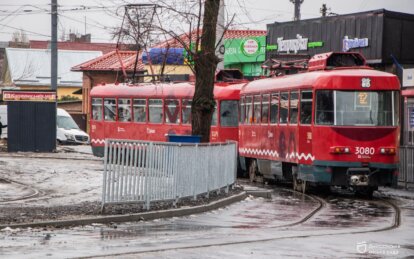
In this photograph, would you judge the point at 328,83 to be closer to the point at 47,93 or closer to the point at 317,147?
the point at 317,147

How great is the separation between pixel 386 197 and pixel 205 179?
6.55m

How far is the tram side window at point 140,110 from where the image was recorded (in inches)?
1510

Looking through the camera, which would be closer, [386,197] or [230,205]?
[230,205]

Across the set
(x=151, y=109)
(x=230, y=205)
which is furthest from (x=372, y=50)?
(x=230, y=205)

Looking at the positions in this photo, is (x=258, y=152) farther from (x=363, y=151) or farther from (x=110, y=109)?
(x=110, y=109)

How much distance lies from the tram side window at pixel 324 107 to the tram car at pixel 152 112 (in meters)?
8.90

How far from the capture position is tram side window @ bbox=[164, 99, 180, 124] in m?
36.5

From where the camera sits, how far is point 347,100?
25.9 meters

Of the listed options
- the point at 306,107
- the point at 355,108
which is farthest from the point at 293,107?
the point at 355,108

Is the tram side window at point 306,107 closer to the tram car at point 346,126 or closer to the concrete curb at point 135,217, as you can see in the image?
the tram car at point 346,126

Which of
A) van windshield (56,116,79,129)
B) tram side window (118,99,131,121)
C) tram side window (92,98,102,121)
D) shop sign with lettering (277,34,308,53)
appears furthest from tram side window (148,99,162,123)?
van windshield (56,116,79,129)

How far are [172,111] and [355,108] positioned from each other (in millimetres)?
11978

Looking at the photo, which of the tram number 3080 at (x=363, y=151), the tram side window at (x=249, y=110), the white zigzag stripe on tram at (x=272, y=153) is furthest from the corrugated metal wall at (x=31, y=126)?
the tram number 3080 at (x=363, y=151)

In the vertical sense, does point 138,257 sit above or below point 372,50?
below
